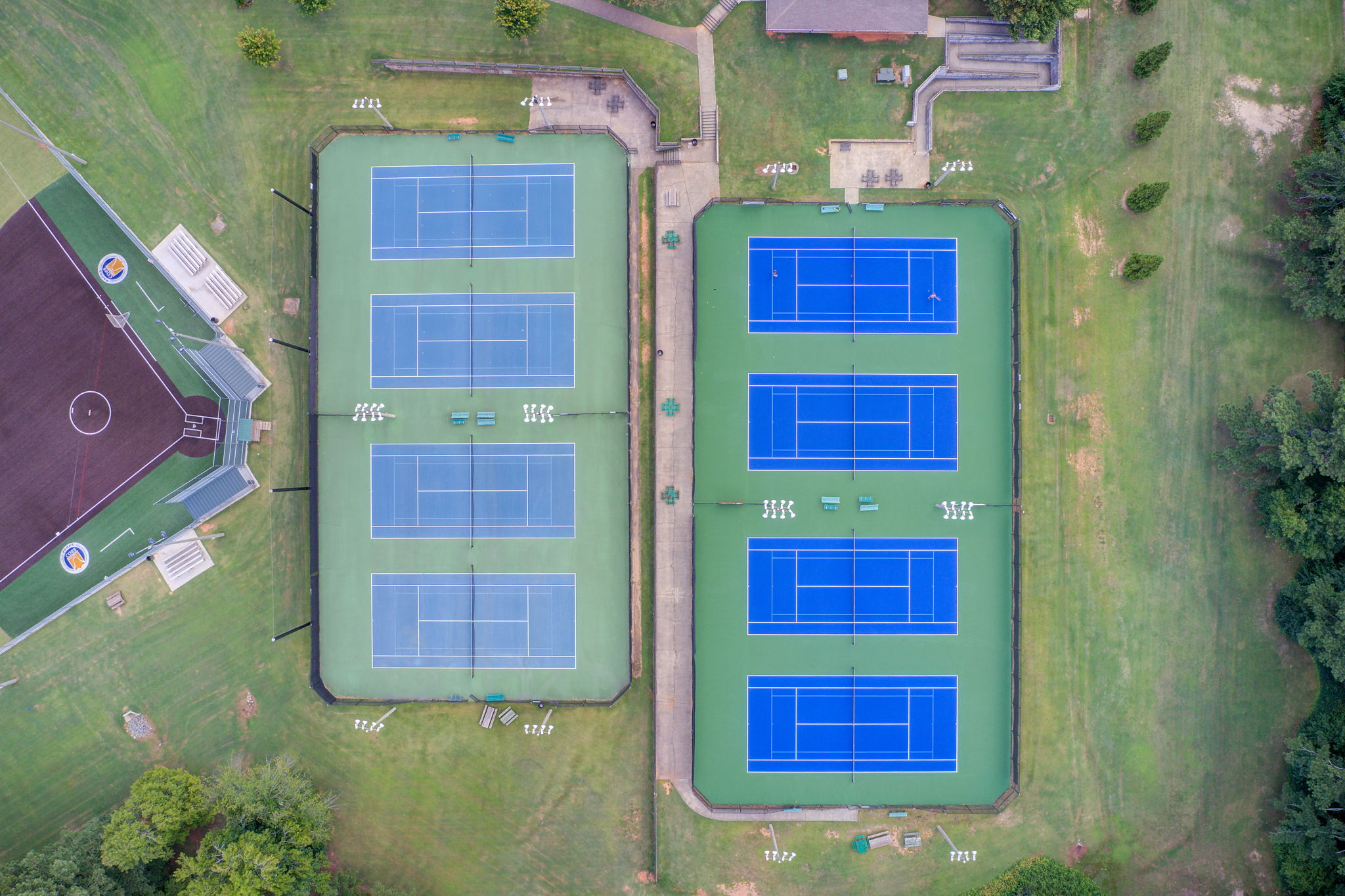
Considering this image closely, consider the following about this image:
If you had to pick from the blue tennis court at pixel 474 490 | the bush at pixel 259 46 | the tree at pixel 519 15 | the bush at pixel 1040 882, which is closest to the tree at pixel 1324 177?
the bush at pixel 1040 882

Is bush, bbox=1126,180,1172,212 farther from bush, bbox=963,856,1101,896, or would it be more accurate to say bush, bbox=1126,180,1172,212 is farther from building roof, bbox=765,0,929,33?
bush, bbox=963,856,1101,896

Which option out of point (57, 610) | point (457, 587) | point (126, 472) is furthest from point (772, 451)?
point (57, 610)

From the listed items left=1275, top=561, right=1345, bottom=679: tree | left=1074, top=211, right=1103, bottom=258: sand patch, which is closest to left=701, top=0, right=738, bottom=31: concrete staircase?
left=1074, top=211, right=1103, bottom=258: sand patch

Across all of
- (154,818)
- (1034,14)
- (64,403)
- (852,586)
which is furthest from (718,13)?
(154,818)

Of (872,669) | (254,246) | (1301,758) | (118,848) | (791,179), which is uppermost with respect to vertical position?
(791,179)

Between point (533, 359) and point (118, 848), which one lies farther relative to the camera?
point (533, 359)

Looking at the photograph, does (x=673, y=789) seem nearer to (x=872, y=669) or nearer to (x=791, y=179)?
(x=872, y=669)

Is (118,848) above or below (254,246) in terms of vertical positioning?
below

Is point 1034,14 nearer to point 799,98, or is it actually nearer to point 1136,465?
point 799,98
